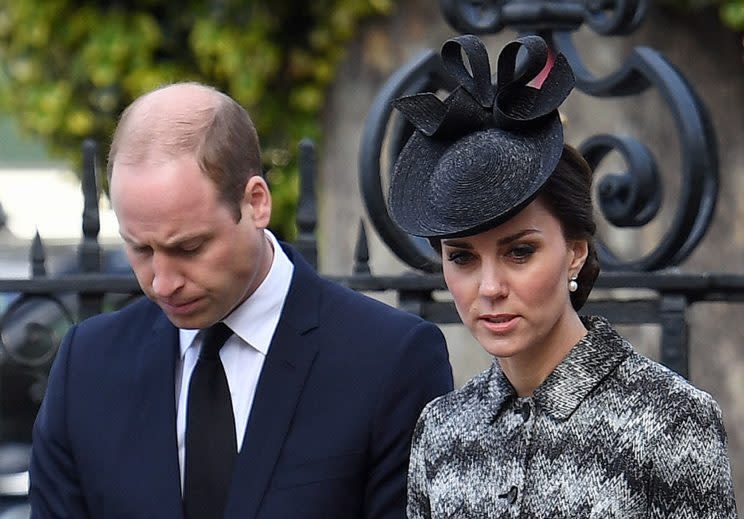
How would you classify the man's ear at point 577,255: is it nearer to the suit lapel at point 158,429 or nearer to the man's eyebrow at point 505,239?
the man's eyebrow at point 505,239

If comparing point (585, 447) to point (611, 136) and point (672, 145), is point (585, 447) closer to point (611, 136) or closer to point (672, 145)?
point (611, 136)

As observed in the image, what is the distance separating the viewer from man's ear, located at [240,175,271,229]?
294 cm

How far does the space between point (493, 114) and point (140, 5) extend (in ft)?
15.7

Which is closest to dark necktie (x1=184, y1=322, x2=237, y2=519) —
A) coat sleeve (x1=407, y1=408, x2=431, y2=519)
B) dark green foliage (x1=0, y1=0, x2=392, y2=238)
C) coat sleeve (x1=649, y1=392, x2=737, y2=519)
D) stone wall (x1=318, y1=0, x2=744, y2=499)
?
coat sleeve (x1=407, y1=408, x2=431, y2=519)

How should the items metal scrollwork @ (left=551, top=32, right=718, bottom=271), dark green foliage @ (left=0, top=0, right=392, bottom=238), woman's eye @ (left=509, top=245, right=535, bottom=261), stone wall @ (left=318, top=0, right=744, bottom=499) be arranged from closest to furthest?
woman's eye @ (left=509, top=245, right=535, bottom=261) → metal scrollwork @ (left=551, top=32, right=718, bottom=271) → stone wall @ (left=318, top=0, right=744, bottom=499) → dark green foliage @ (left=0, top=0, right=392, bottom=238)

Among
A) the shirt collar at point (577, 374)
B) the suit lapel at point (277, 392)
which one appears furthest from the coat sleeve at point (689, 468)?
the suit lapel at point (277, 392)

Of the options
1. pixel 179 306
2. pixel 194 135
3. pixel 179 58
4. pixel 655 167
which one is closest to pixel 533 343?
pixel 179 306

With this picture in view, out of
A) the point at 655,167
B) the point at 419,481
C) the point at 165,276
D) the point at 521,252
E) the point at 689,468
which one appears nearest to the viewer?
the point at 689,468

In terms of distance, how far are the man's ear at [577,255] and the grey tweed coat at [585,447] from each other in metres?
0.10

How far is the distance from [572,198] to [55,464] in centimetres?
133

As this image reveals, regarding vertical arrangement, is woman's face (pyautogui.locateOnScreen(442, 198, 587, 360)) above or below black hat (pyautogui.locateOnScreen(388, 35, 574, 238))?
below

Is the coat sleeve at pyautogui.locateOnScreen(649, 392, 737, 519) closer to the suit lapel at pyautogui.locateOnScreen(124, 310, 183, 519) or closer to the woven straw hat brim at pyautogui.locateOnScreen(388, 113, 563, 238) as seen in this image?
the woven straw hat brim at pyautogui.locateOnScreen(388, 113, 563, 238)

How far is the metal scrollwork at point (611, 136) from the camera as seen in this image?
3.41 metres

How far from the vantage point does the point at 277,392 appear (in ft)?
9.82
